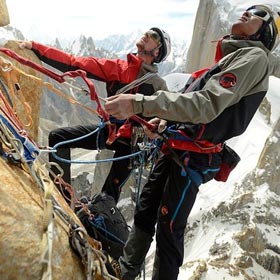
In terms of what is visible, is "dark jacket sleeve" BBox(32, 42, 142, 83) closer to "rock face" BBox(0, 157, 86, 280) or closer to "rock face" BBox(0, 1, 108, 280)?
"rock face" BBox(0, 1, 108, 280)

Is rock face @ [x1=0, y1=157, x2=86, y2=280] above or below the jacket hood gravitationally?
below

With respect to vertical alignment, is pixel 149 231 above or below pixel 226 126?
below

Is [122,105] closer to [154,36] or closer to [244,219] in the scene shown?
[154,36]

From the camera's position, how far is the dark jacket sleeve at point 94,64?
14.4ft

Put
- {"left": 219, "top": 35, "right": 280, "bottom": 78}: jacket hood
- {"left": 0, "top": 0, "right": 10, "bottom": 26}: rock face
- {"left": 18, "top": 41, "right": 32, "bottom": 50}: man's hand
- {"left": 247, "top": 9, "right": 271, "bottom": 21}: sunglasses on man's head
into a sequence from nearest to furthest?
{"left": 219, "top": 35, "right": 280, "bottom": 78}: jacket hood
{"left": 247, "top": 9, "right": 271, "bottom": 21}: sunglasses on man's head
{"left": 18, "top": 41, "right": 32, "bottom": 50}: man's hand
{"left": 0, "top": 0, "right": 10, "bottom": 26}: rock face

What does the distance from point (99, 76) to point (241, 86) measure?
2420mm

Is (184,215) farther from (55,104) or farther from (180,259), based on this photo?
(55,104)

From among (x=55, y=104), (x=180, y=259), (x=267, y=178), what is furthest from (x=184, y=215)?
(x=55, y=104)

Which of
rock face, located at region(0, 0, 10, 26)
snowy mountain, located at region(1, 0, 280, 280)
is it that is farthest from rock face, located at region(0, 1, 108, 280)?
rock face, located at region(0, 0, 10, 26)

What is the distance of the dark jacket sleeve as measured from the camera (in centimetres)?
440

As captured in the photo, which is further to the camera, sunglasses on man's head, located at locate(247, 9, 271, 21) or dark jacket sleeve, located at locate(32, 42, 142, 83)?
dark jacket sleeve, located at locate(32, 42, 142, 83)

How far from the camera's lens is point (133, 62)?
4.54 m

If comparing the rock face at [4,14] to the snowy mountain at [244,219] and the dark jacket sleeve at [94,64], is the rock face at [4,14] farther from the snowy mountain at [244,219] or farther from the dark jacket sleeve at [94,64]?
the dark jacket sleeve at [94,64]

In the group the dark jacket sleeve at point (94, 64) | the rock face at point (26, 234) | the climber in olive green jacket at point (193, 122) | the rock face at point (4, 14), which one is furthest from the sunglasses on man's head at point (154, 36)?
the rock face at point (26, 234)
